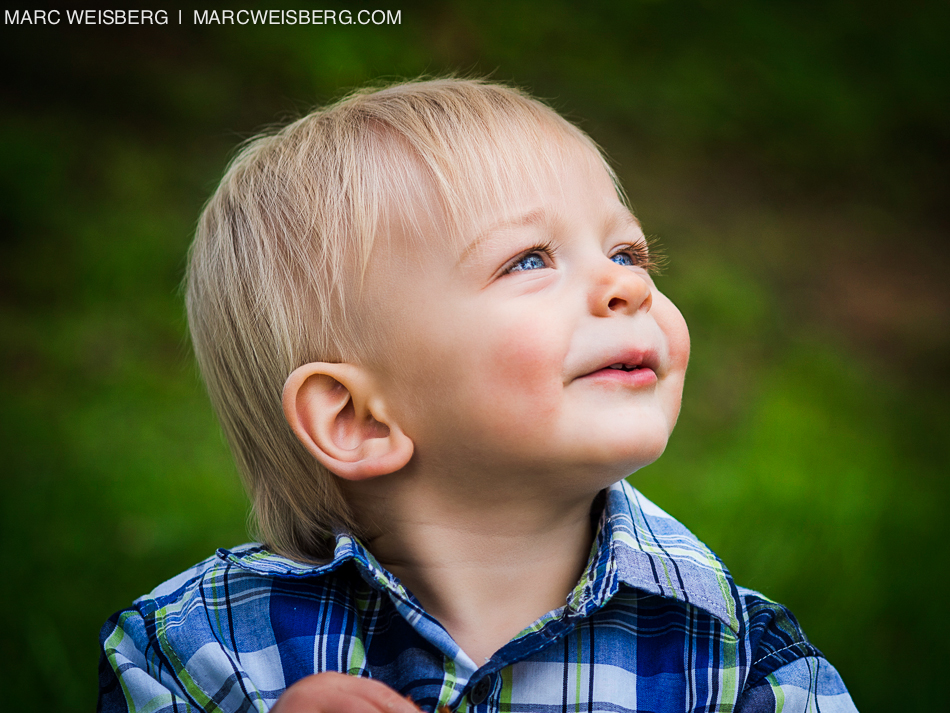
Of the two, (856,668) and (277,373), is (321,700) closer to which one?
(277,373)

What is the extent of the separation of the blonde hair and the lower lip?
0.28 metres

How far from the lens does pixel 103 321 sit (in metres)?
3.43

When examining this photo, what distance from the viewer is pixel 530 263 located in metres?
1.24

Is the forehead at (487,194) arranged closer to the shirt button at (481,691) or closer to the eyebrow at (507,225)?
the eyebrow at (507,225)

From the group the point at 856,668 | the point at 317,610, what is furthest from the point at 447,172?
the point at 856,668

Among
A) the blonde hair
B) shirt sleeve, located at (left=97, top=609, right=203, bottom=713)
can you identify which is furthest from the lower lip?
shirt sleeve, located at (left=97, top=609, right=203, bottom=713)

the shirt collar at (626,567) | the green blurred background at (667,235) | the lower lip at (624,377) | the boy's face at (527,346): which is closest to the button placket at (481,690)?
the shirt collar at (626,567)

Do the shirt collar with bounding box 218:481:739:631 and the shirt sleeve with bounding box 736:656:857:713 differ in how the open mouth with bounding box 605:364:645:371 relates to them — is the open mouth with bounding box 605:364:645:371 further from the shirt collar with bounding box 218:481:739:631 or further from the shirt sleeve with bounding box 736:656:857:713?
the shirt sleeve with bounding box 736:656:857:713

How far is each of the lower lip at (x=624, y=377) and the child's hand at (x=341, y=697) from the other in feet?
1.54

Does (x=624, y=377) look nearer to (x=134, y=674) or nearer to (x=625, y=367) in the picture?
(x=625, y=367)

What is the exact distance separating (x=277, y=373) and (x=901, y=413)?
108 inches

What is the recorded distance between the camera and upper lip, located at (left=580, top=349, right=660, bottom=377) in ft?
3.86

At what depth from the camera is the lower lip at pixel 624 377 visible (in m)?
1.18

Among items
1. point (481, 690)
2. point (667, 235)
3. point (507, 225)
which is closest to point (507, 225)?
point (507, 225)
